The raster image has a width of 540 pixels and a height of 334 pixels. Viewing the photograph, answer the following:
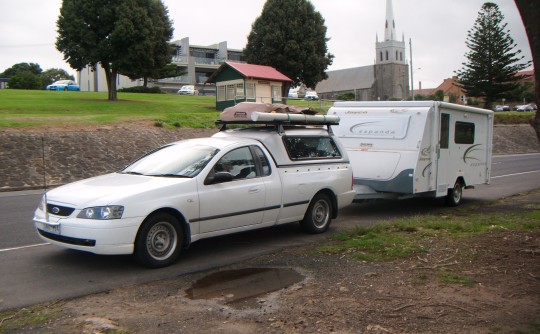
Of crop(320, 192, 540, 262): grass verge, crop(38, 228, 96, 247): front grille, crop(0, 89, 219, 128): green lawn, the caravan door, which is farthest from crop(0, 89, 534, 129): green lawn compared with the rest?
crop(320, 192, 540, 262): grass verge

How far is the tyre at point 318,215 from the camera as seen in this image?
8602mm

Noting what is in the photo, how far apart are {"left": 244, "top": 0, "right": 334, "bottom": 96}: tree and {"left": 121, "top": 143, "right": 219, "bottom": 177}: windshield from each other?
47.4 m

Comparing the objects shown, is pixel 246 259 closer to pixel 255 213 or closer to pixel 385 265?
pixel 255 213

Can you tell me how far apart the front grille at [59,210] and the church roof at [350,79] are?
12025 cm

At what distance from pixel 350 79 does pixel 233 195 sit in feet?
410

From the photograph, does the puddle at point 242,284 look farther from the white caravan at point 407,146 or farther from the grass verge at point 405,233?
the white caravan at point 407,146

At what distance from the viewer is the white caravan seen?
10891 mm

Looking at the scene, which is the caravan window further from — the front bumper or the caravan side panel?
the front bumper

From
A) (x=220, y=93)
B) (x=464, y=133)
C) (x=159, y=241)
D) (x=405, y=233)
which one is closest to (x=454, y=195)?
(x=464, y=133)

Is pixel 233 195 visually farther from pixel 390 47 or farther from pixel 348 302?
pixel 390 47

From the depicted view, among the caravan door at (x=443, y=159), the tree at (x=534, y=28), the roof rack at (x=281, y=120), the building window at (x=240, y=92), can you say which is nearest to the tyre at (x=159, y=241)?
the roof rack at (x=281, y=120)

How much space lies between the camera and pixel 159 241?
652cm

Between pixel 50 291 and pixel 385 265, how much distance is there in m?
3.78

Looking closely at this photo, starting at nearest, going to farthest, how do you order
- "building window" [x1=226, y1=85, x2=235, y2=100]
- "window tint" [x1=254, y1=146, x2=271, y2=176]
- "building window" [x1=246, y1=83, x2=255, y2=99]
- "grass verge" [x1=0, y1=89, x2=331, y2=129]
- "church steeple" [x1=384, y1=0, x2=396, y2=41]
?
"window tint" [x1=254, y1=146, x2=271, y2=176]
"grass verge" [x1=0, y1=89, x2=331, y2=129]
"building window" [x1=246, y1=83, x2=255, y2=99]
"building window" [x1=226, y1=85, x2=235, y2=100]
"church steeple" [x1=384, y1=0, x2=396, y2=41]
